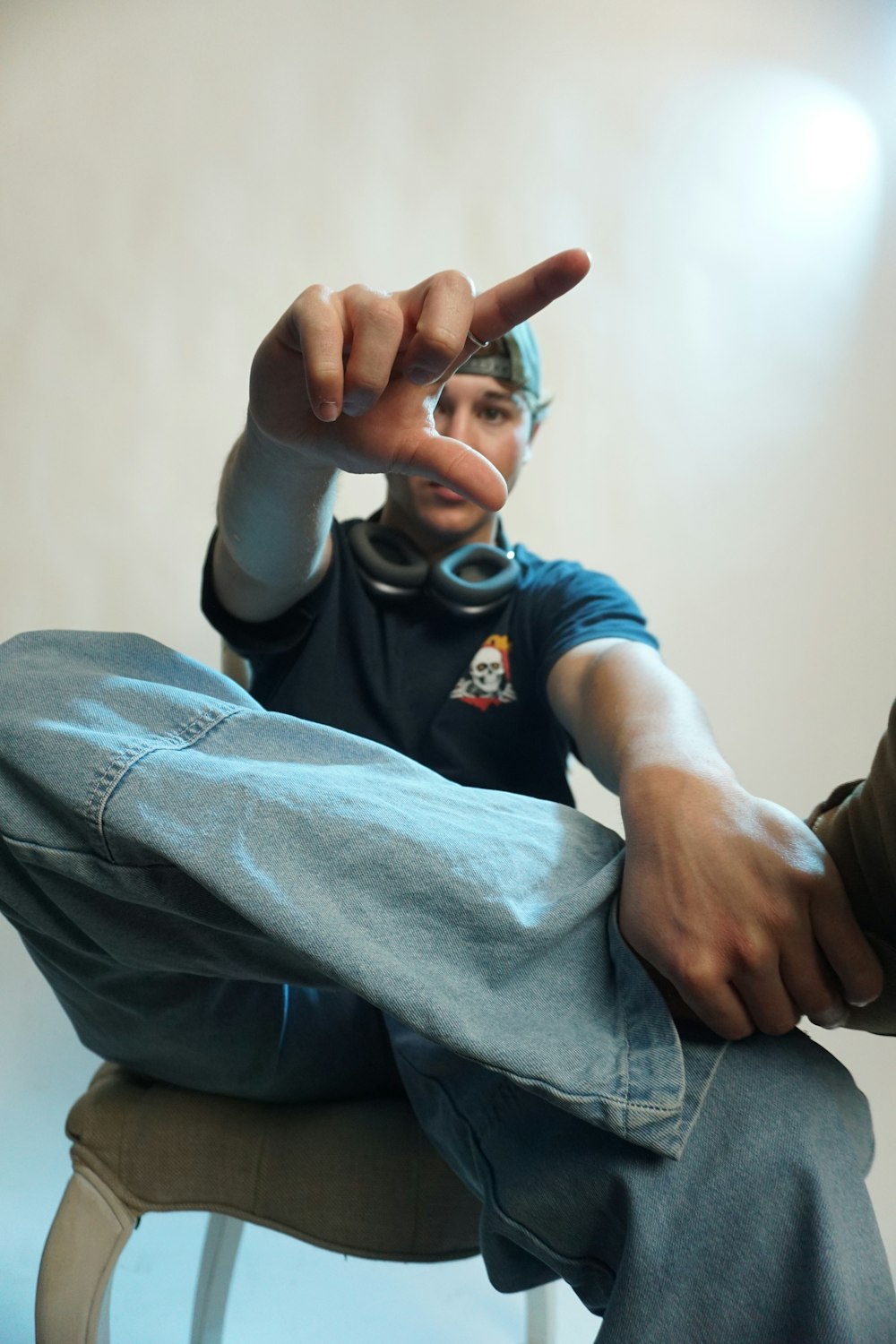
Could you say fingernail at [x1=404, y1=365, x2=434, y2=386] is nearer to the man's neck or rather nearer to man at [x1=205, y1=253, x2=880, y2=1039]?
man at [x1=205, y1=253, x2=880, y2=1039]

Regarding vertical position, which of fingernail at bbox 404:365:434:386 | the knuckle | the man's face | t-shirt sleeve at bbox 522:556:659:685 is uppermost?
the knuckle

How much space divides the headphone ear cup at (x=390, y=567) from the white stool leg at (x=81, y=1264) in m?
0.50

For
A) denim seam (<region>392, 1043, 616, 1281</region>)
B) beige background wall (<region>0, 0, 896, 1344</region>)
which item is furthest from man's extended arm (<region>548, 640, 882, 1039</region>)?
beige background wall (<region>0, 0, 896, 1344</region>)

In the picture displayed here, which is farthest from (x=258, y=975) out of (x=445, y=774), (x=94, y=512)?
(x=94, y=512)

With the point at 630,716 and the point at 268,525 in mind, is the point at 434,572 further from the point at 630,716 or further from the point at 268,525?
the point at 630,716

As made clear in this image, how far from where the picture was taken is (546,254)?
1538 mm

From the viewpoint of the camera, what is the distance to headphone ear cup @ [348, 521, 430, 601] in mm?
893

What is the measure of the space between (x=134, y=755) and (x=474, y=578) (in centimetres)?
52

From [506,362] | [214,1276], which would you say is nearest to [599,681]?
[506,362]

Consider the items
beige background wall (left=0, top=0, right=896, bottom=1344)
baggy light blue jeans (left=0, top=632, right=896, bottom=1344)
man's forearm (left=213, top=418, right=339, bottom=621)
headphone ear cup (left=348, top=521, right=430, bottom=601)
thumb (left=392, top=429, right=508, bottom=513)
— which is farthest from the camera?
beige background wall (left=0, top=0, right=896, bottom=1344)

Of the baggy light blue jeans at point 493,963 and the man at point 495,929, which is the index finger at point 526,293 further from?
the baggy light blue jeans at point 493,963

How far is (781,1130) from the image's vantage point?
0.39 m

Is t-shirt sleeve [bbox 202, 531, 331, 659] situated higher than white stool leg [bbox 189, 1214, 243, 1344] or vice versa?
t-shirt sleeve [bbox 202, 531, 331, 659]

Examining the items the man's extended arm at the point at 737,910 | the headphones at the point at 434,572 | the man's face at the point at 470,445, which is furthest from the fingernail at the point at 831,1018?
the man's face at the point at 470,445
